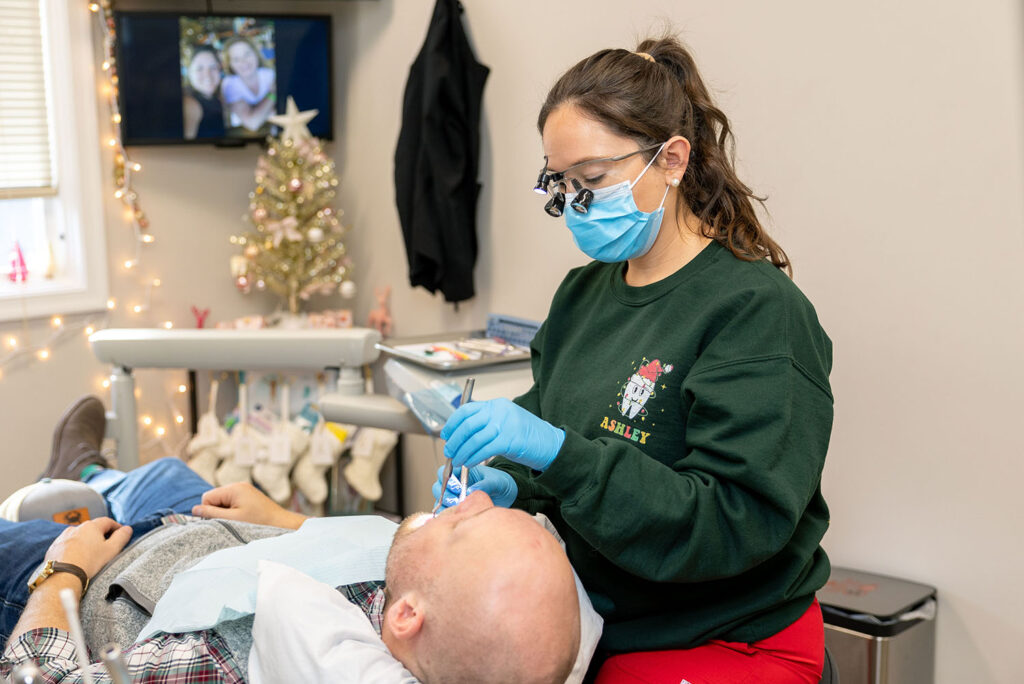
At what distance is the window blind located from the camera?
3117 millimetres

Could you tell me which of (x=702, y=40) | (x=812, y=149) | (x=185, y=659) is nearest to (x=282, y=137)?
(x=702, y=40)

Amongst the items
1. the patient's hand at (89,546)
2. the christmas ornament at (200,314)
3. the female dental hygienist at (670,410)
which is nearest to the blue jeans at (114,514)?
the patient's hand at (89,546)

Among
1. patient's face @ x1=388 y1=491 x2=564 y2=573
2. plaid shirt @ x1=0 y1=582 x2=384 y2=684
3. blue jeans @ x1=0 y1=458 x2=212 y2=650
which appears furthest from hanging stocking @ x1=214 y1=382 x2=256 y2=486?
patient's face @ x1=388 y1=491 x2=564 y2=573

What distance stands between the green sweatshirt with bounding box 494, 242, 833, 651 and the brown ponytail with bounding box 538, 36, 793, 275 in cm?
9

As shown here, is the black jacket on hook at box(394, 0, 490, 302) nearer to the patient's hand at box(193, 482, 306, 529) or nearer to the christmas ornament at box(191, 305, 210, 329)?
the christmas ornament at box(191, 305, 210, 329)

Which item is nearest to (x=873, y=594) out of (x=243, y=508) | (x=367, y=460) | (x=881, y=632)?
(x=881, y=632)

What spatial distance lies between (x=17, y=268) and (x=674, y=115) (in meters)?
2.67

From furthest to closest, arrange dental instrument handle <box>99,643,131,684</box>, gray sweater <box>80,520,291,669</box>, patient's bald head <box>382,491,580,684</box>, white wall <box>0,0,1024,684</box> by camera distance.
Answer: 1. white wall <box>0,0,1024,684</box>
2. gray sweater <box>80,520,291,669</box>
3. patient's bald head <box>382,491,580,684</box>
4. dental instrument handle <box>99,643,131,684</box>

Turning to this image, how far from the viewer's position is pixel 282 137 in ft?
10.7

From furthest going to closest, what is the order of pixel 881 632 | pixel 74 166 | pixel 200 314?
pixel 200 314, pixel 74 166, pixel 881 632

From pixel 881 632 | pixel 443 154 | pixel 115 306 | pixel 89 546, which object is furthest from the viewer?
pixel 115 306

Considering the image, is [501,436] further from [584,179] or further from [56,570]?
[56,570]

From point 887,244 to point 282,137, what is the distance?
7.01ft

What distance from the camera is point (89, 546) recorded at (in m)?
1.62
